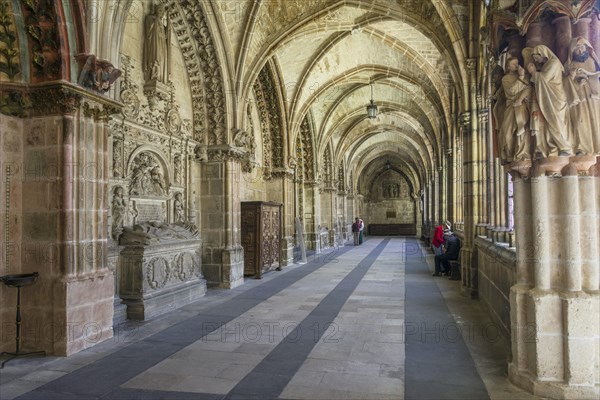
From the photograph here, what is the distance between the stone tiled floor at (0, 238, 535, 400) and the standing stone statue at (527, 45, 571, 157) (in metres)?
2.09

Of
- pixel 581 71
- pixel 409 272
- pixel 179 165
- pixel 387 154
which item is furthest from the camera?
pixel 387 154

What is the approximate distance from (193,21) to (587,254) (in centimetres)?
798

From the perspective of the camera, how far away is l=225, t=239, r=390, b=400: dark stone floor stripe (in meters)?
3.58

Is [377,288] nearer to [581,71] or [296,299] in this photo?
[296,299]

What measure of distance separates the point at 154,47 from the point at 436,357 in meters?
6.60

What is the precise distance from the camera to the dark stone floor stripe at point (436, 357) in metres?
3.54

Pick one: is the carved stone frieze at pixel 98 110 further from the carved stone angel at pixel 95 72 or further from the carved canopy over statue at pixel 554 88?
the carved canopy over statue at pixel 554 88

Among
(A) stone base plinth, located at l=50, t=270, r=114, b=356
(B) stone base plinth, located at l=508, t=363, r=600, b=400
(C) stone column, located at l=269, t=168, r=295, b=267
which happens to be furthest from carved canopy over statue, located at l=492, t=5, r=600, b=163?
(C) stone column, located at l=269, t=168, r=295, b=267

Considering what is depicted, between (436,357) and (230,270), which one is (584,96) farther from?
(230,270)

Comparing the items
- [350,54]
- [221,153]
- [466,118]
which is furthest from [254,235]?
[350,54]

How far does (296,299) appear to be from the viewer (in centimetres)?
760

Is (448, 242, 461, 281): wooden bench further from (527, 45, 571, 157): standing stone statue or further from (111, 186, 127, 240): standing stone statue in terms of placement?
(111, 186, 127, 240): standing stone statue

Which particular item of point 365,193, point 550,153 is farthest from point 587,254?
point 365,193

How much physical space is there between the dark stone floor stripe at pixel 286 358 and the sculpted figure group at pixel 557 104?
293 cm
